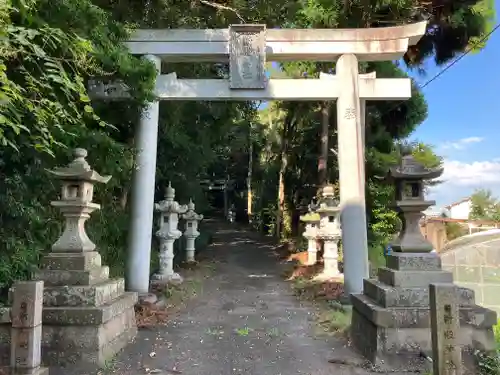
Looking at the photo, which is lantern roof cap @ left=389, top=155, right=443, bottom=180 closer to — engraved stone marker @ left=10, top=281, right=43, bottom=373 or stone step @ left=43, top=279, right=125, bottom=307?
stone step @ left=43, top=279, right=125, bottom=307

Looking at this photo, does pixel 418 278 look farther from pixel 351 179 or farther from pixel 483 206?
pixel 483 206

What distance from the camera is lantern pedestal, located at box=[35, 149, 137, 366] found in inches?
169

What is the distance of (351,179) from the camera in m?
7.56

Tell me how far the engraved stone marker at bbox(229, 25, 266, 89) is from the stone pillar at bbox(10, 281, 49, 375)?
16.8 feet

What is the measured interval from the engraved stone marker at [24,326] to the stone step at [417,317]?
320 centimetres

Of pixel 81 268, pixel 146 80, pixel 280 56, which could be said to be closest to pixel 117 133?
pixel 146 80

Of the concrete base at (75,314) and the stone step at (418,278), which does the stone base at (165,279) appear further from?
the stone step at (418,278)

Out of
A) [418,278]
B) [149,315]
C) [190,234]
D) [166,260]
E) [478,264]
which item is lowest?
[149,315]

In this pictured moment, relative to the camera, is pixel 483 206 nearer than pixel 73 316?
No

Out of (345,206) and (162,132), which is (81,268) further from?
(162,132)

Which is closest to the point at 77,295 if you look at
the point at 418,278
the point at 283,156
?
the point at 418,278

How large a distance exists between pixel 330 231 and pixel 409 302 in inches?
221

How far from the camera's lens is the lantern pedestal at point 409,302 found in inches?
171

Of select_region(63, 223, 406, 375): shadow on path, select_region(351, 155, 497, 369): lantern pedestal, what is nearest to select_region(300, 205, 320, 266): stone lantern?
select_region(63, 223, 406, 375): shadow on path
